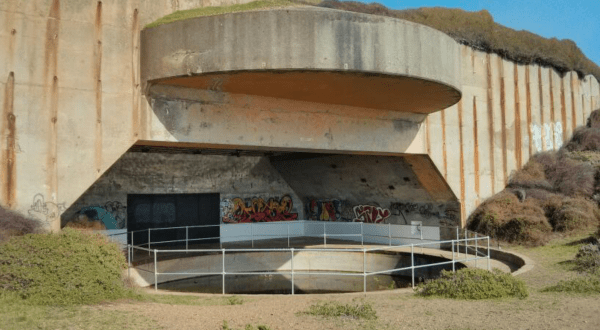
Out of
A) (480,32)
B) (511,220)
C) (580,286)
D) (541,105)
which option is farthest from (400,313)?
(541,105)

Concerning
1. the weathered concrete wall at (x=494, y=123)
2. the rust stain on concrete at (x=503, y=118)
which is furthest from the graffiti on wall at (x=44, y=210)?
the rust stain on concrete at (x=503, y=118)

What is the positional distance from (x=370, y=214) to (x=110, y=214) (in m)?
12.0

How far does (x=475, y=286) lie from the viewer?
1102 centimetres

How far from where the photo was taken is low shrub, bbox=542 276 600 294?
37.0ft

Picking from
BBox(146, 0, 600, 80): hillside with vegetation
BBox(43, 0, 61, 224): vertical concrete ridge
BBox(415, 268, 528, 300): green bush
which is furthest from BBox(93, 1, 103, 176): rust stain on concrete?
BBox(146, 0, 600, 80): hillside with vegetation

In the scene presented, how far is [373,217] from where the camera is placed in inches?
1025

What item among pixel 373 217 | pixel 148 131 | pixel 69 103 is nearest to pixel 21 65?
pixel 69 103

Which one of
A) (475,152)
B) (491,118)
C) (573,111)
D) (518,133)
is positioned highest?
(573,111)

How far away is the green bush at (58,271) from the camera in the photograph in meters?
9.88

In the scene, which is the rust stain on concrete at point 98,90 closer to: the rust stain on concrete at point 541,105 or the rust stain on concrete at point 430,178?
the rust stain on concrete at point 430,178

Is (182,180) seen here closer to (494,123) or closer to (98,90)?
(98,90)

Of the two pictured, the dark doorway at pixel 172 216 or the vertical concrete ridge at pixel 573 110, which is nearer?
the dark doorway at pixel 172 216

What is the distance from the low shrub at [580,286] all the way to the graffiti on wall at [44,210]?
11.9 m

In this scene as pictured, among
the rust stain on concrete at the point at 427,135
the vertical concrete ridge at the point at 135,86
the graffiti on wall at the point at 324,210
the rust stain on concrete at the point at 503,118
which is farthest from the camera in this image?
the graffiti on wall at the point at 324,210
